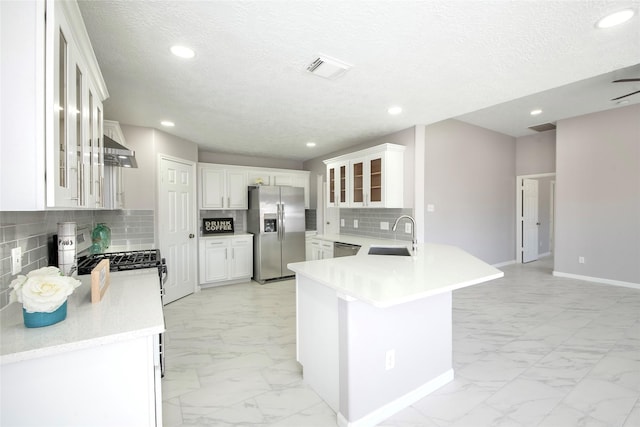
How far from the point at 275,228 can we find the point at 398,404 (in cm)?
372

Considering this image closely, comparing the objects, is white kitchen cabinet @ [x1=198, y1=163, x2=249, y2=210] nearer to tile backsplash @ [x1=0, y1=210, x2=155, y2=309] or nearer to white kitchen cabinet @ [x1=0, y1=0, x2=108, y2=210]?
tile backsplash @ [x1=0, y1=210, x2=155, y2=309]

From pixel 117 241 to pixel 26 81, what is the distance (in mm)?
3082

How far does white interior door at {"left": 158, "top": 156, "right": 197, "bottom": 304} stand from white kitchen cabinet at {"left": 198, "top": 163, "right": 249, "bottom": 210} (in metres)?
0.50

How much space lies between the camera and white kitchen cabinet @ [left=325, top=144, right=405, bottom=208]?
3.85m

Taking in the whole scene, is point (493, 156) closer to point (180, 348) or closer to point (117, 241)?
point (180, 348)

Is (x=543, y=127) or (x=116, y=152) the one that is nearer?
(x=116, y=152)

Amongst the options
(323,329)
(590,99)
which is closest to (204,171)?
(323,329)

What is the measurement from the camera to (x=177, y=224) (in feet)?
13.6

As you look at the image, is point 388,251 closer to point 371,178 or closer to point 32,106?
point 371,178

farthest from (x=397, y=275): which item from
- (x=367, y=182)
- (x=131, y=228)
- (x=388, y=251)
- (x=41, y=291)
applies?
(x=131, y=228)

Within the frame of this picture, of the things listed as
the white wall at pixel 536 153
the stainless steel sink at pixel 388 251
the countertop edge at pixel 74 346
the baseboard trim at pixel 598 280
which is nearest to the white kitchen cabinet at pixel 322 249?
the stainless steel sink at pixel 388 251

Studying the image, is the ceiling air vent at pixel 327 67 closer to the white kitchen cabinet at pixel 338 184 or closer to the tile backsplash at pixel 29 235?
the tile backsplash at pixel 29 235

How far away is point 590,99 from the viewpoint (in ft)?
13.5

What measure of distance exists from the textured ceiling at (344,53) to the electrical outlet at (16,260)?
1322 mm
